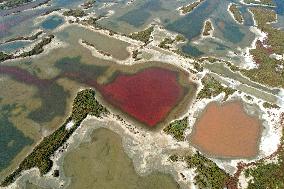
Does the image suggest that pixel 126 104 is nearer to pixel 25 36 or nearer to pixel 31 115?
pixel 31 115

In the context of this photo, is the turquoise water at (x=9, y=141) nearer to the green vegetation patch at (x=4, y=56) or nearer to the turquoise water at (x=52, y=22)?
the green vegetation patch at (x=4, y=56)

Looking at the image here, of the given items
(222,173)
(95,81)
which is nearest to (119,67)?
(95,81)

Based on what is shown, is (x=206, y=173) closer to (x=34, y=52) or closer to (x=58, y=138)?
(x=58, y=138)

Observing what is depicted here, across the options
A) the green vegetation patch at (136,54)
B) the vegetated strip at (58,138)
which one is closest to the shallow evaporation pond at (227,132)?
the vegetated strip at (58,138)

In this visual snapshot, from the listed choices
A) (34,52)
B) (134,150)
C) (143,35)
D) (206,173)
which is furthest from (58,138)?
(143,35)

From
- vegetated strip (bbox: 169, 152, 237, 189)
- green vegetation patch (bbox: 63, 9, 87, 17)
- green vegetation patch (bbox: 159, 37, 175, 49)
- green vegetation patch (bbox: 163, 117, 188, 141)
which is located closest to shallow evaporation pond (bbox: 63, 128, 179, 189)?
vegetated strip (bbox: 169, 152, 237, 189)

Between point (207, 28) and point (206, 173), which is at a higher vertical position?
point (206, 173)
